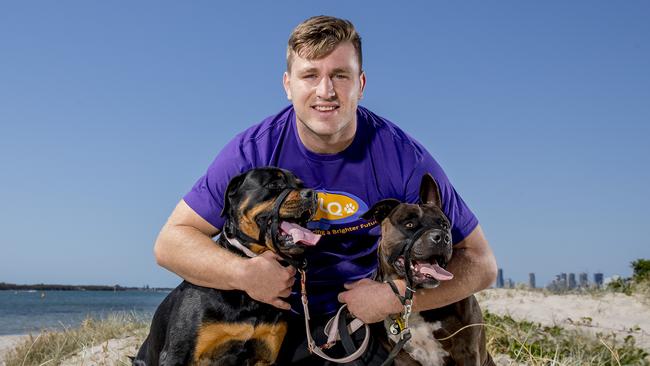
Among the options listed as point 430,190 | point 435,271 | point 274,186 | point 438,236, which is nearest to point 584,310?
point 430,190

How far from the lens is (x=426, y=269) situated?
150 inches

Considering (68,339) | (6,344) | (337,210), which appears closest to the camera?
(337,210)

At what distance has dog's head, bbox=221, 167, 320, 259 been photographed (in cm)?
379

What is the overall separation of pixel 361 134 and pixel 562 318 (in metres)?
5.70

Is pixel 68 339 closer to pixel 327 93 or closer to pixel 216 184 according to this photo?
pixel 216 184

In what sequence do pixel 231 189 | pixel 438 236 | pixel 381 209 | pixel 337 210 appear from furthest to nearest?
pixel 337 210
pixel 381 209
pixel 231 189
pixel 438 236

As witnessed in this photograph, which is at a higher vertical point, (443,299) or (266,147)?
(266,147)

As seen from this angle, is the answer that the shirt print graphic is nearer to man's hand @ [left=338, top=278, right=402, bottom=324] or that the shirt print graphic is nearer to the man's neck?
the man's neck

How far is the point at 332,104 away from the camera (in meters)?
4.34


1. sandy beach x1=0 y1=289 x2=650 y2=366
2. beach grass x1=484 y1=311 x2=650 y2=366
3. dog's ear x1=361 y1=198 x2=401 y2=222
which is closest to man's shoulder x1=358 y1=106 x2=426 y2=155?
dog's ear x1=361 y1=198 x2=401 y2=222

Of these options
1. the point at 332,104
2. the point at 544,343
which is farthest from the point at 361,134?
the point at 544,343

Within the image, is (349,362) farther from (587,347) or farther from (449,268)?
(587,347)

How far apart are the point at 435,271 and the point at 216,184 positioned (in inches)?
65.0

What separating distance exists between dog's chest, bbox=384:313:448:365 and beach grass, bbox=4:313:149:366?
4.06 metres
